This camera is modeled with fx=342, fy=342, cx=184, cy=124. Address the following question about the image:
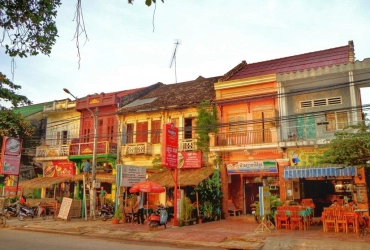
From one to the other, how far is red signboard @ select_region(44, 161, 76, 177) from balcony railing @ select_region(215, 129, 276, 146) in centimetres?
1228

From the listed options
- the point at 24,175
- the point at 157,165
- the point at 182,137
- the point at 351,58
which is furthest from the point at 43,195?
the point at 351,58

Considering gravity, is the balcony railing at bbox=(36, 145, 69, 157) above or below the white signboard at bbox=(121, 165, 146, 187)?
above

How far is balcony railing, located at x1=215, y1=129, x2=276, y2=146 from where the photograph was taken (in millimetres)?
19222

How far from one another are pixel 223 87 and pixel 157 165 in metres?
6.59

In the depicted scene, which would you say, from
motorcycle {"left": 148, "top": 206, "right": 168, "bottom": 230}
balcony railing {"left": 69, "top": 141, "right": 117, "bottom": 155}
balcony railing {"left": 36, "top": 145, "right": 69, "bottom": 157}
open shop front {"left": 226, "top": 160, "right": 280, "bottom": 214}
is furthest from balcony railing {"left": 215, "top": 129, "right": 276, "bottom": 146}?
balcony railing {"left": 36, "top": 145, "right": 69, "bottom": 157}

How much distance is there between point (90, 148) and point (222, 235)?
46.5 feet

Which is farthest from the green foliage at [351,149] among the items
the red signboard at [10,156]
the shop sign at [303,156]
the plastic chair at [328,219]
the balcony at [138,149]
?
the red signboard at [10,156]

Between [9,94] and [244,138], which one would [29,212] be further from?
[9,94]

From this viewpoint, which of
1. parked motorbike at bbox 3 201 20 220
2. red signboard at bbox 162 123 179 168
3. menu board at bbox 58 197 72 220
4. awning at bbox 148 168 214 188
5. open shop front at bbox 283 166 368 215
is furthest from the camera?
parked motorbike at bbox 3 201 20 220

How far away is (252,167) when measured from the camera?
1944 cm

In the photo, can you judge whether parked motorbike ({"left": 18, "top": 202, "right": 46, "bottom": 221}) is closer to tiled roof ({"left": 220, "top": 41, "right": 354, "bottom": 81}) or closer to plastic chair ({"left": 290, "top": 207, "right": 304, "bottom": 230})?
tiled roof ({"left": 220, "top": 41, "right": 354, "bottom": 81})

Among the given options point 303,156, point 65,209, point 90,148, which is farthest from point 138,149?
point 303,156

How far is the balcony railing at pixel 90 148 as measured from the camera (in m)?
24.0

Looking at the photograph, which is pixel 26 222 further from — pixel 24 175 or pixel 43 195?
pixel 24 175
